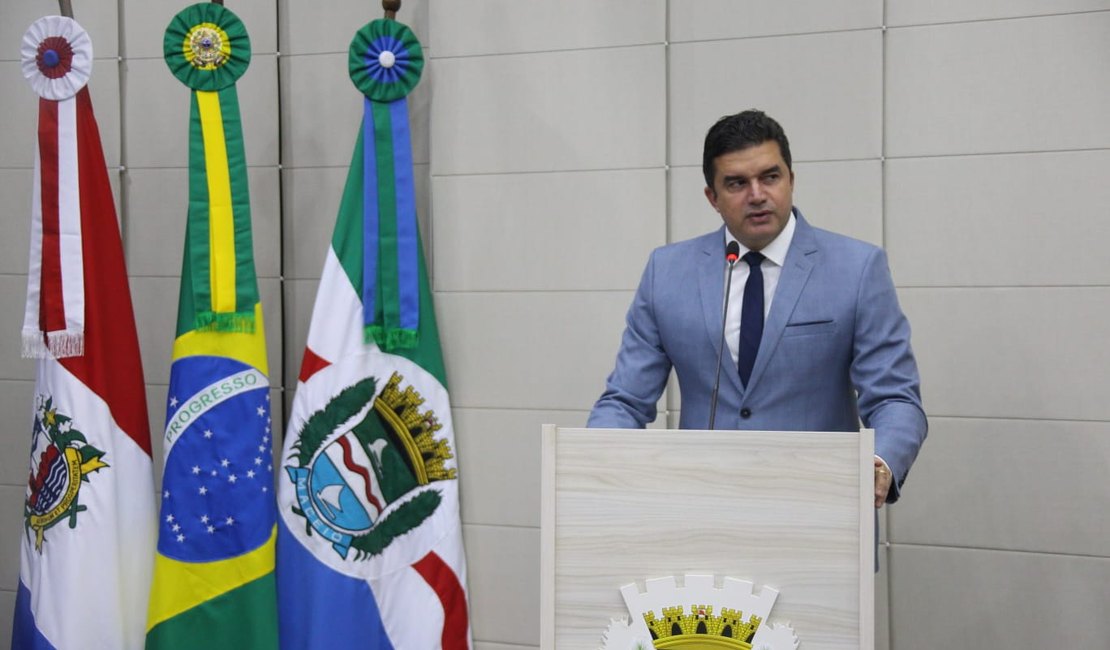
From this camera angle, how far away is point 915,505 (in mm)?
3084

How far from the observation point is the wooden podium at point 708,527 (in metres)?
1.57

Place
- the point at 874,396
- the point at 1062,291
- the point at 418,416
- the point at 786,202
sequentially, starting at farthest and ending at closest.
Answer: the point at 418,416 → the point at 1062,291 → the point at 786,202 → the point at 874,396

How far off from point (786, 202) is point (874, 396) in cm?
44

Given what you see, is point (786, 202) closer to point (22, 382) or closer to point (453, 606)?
point (453, 606)

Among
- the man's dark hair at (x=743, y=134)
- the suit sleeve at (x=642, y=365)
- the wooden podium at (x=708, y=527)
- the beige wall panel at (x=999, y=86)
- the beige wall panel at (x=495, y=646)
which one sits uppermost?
the beige wall panel at (x=999, y=86)

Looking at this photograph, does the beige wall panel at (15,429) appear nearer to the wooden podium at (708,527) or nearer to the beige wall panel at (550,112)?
the beige wall panel at (550,112)

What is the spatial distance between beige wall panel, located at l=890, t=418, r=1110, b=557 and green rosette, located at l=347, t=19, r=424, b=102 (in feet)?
6.15

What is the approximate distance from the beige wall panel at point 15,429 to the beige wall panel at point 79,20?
3.77ft

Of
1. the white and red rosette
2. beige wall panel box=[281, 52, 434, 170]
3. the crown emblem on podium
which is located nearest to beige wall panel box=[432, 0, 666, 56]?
beige wall panel box=[281, 52, 434, 170]

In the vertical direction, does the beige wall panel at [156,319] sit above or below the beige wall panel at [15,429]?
above

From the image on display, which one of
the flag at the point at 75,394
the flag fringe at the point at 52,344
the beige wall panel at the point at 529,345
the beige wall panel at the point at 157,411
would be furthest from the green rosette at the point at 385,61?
the beige wall panel at the point at 157,411

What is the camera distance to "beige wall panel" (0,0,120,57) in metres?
3.61

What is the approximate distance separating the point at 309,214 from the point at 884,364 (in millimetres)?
2143

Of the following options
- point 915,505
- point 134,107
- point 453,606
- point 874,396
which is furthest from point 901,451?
point 134,107
